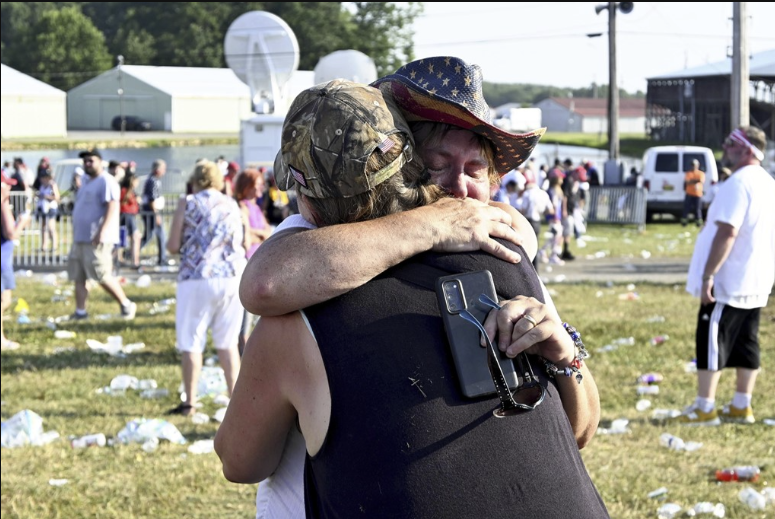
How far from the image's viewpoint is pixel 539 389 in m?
1.87

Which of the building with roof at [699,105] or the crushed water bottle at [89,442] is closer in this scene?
the crushed water bottle at [89,442]

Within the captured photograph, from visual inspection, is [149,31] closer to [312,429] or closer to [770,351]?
[770,351]

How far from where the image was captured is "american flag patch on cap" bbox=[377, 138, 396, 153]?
1.85 metres

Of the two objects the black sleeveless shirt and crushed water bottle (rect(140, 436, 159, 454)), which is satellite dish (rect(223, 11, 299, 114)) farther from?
the black sleeveless shirt

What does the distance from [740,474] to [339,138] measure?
484 cm

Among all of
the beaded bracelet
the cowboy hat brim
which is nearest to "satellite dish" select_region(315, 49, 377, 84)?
the cowboy hat brim

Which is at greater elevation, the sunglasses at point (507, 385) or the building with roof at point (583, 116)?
the building with roof at point (583, 116)

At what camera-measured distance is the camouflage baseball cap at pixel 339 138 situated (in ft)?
6.02

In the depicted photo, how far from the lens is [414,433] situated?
176 cm

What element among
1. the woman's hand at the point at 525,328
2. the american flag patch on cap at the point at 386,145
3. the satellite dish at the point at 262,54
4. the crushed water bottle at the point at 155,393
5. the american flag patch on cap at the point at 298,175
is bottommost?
the crushed water bottle at the point at 155,393

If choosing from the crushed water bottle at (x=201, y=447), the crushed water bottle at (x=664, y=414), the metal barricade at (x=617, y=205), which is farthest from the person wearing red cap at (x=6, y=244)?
the metal barricade at (x=617, y=205)

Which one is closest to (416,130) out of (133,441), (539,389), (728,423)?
(539,389)

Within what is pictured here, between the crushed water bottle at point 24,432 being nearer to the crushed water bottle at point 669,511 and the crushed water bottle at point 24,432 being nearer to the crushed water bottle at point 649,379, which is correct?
the crushed water bottle at point 669,511

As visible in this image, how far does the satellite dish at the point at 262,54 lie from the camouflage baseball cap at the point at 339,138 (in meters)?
30.3
